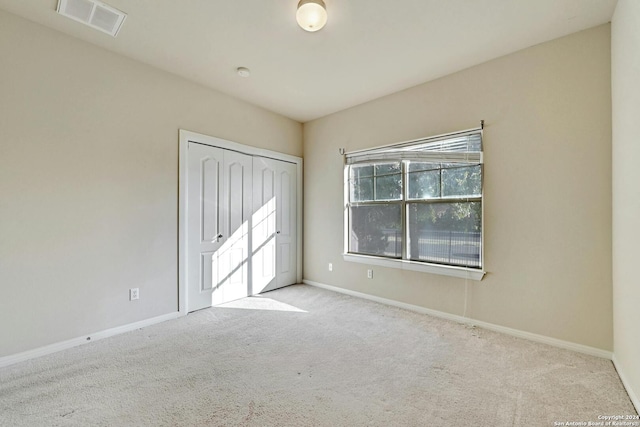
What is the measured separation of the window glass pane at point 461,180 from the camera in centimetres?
294

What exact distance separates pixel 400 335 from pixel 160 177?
2994mm

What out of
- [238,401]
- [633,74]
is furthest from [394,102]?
[238,401]

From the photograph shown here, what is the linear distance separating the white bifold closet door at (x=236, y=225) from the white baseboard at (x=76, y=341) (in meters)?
0.40

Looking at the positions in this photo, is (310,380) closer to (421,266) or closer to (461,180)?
(421,266)

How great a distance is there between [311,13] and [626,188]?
2462 mm

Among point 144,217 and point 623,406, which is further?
point 144,217

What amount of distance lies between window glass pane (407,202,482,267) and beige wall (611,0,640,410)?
102 cm

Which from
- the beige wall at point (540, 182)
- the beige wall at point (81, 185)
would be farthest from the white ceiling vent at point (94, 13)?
the beige wall at point (540, 182)

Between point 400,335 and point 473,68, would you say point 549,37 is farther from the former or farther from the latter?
point 400,335

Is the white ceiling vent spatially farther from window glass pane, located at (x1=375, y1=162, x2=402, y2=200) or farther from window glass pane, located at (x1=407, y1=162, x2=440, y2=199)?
window glass pane, located at (x1=407, y1=162, x2=440, y2=199)

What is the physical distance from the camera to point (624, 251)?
192 cm

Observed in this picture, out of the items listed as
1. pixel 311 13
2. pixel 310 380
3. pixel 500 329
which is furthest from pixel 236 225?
pixel 500 329

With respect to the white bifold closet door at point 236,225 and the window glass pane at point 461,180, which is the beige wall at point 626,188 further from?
the white bifold closet door at point 236,225

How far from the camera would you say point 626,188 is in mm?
1869
